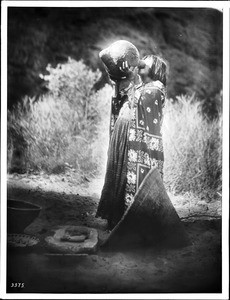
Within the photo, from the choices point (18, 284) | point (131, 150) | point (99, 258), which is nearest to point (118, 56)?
point (131, 150)

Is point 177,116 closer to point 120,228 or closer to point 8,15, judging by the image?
point 120,228

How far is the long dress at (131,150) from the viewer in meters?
3.08

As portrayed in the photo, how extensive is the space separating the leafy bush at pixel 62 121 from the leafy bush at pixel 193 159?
633 millimetres

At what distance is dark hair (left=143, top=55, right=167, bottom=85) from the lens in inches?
124

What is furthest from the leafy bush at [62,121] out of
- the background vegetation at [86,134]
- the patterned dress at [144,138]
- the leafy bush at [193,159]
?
the leafy bush at [193,159]

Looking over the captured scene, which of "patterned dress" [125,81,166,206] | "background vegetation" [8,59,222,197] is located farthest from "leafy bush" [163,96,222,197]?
"patterned dress" [125,81,166,206]

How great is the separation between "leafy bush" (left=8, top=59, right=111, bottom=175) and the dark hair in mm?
403

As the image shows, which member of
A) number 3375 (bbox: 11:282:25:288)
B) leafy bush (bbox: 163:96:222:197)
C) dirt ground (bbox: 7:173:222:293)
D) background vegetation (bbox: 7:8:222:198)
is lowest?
number 3375 (bbox: 11:282:25:288)

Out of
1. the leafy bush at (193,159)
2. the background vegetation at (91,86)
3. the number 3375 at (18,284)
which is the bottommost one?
the number 3375 at (18,284)

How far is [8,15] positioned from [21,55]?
36 centimetres

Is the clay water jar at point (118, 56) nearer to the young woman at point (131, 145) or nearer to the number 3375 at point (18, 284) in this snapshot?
the young woman at point (131, 145)

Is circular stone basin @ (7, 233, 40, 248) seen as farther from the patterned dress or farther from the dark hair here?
the dark hair

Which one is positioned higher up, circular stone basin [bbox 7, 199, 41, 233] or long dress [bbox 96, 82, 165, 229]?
long dress [bbox 96, 82, 165, 229]

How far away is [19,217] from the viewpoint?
312 centimetres
